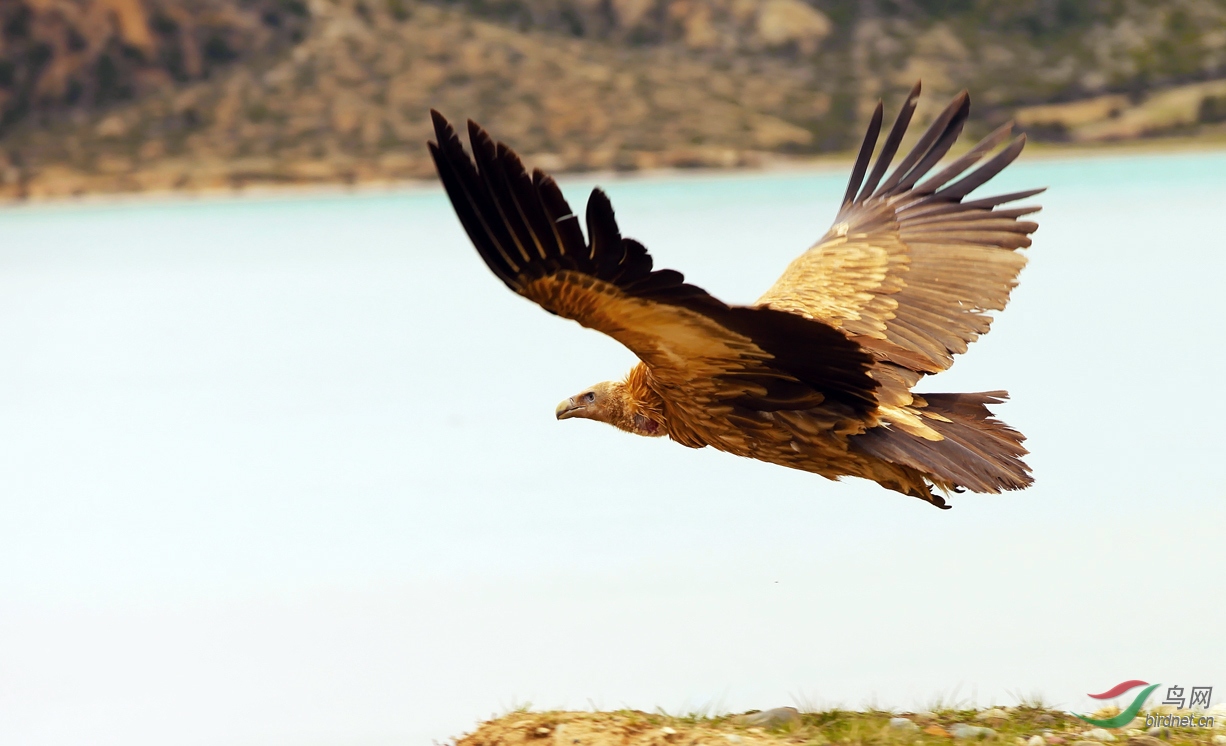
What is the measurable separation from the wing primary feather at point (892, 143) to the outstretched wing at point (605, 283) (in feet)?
6.03

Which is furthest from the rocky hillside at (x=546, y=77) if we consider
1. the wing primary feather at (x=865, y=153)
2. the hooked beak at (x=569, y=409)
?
the hooked beak at (x=569, y=409)

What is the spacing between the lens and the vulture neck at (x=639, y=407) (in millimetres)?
5672

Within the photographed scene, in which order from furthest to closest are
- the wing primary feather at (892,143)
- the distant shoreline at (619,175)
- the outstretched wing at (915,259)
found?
the distant shoreline at (619,175) → the wing primary feather at (892,143) → the outstretched wing at (915,259)

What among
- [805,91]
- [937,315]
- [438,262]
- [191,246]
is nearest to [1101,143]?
[805,91]

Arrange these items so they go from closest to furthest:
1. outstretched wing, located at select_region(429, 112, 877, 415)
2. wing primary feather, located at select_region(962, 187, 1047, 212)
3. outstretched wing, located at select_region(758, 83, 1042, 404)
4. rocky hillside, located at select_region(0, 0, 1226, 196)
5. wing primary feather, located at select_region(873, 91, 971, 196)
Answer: outstretched wing, located at select_region(429, 112, 877, 415), outstretched wing, located at select_region(758, 83, 1042, 404), wing primary feather, located at select_region(962, 187, 1047, 212), wing primary feather, located at select_region(873, 91, 971, 196), rocky hillside, located at select_region(0, 0, 1226, 196)

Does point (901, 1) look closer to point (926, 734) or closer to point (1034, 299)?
point (1034, 299)

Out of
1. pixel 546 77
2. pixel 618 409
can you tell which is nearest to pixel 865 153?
pixel 618 409

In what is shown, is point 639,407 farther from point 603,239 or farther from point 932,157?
point 932,157

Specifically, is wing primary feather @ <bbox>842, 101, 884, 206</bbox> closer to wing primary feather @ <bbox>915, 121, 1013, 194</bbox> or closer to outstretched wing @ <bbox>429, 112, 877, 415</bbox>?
wing primary feather @ <bbox>915, 121, 1013, 194</bbox>

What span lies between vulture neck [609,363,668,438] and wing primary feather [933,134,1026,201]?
76.5 inches

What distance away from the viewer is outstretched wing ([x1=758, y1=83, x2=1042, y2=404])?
19.8 feet

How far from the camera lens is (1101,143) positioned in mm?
41156

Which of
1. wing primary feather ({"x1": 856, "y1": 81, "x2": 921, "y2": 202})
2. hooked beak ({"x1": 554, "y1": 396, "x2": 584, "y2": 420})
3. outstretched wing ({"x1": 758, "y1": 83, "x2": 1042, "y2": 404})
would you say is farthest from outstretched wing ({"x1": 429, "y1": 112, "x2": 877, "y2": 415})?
wing primary feather ({"x1": 856, "y1": 81, "x2": 921, "y2": 202})

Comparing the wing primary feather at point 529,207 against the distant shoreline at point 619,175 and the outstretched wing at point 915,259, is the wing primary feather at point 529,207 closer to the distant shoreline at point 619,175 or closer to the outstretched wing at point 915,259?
the outstretched wing at point 915,259
